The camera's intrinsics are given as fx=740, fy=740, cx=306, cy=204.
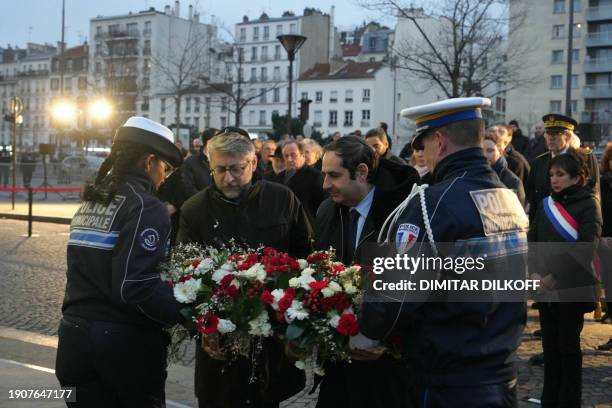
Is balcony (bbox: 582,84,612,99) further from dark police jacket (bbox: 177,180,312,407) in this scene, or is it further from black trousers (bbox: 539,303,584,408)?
dark police jacket (bbox: 177,180,312,407)

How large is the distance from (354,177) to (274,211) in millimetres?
616

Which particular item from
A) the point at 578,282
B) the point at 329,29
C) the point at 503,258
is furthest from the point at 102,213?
the point at 329,29

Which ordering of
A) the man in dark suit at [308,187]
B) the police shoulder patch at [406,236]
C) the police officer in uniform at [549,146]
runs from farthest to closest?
the police officer in uniform at [549,146]
the man in dark suit at [308,187]
the police shoulder patch at [406,236]

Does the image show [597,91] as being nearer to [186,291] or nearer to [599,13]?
[599,13]

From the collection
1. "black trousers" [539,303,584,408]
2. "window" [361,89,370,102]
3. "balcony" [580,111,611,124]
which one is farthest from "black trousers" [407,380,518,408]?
"window" [361,89,370,102]

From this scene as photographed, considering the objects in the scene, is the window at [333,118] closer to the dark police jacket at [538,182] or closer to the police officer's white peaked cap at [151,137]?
the dark police jacket at [538,182]

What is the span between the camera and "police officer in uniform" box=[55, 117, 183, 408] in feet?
10.5

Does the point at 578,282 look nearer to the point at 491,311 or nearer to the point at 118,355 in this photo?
the point at 491,311

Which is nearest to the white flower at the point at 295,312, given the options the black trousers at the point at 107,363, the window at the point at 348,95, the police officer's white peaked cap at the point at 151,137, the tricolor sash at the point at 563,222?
the black trousers at the point at 107,363

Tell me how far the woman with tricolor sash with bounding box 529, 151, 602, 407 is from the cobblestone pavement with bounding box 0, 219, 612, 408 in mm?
493

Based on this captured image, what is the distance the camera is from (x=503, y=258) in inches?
111

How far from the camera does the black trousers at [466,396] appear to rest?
2.72m

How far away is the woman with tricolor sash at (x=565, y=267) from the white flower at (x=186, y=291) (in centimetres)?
299

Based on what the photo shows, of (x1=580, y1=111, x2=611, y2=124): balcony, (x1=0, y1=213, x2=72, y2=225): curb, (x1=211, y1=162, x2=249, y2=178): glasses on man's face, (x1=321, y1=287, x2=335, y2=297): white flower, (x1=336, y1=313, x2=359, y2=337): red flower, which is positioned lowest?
(x1=0, y1=213, x2=72, y2=225): curb
